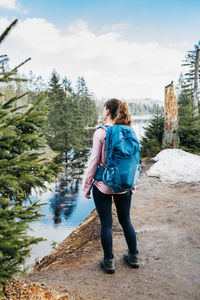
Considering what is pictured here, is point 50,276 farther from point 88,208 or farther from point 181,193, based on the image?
point 88,208

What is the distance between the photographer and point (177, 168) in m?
8.20

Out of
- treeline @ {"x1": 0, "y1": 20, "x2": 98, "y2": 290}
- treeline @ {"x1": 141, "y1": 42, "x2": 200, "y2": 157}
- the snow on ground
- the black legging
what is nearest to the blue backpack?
the black legging

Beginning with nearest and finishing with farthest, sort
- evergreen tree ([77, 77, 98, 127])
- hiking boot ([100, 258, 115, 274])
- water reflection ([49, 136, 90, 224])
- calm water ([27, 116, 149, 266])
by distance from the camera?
hiking boot ([100, 258, 115, 274]) < calm water ([27, 116, 149, 266]) < water reflection ([49, 136, 90, 224]) < evergreen tree ([77, 77, 98, 127])

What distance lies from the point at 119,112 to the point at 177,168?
20.7 ft

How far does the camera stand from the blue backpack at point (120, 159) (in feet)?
7.93

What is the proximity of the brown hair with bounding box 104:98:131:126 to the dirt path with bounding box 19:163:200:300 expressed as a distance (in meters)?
2.05

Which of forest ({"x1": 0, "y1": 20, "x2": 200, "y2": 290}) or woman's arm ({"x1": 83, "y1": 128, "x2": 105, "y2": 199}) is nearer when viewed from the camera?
forest ({"x1": 0, "y1": 20, "x2": 200, "y2": 290})

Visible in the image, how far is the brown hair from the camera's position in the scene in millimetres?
2656

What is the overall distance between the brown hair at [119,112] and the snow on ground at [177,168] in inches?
224

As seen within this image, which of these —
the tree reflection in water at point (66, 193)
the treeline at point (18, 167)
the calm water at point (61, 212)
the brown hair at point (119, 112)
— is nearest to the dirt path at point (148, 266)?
the treeline at point (18, 167)

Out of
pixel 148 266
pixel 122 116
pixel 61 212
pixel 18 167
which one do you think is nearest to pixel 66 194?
pixel 61 212

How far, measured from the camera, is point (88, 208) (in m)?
10.1

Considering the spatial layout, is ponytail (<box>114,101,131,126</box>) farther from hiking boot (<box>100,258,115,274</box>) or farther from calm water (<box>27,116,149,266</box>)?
calm water (<box>27,116,149,266</box>)

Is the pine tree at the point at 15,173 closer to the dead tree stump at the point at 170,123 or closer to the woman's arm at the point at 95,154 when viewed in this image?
the woman's arm at the point at 95,154
